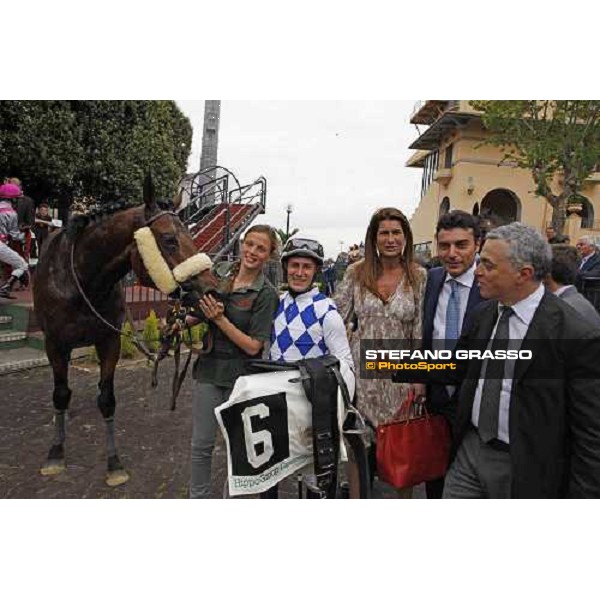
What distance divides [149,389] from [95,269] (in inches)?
69.6

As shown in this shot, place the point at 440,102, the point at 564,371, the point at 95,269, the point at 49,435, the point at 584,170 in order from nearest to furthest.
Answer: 1. the point at 564,371
2. the point at 440,102
3. the point at 584,170
4. the point at 95,269
5. the point at 49,435

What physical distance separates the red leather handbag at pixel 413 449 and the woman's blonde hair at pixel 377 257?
65 cm

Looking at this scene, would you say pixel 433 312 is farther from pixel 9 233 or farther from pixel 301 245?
pixel 9 233

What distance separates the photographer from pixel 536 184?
2.54 meters

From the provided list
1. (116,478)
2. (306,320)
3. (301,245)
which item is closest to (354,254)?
(301,245)

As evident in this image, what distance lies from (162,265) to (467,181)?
184cm

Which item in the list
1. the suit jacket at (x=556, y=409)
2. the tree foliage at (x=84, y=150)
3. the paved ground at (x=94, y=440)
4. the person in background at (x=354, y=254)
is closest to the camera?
the suit jacket at (x=556, y=409)

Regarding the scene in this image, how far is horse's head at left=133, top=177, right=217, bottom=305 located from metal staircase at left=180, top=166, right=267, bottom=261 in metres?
0.27

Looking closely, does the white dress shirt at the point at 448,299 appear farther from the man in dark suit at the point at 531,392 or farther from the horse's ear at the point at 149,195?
the horse's ear at the point at 149,195

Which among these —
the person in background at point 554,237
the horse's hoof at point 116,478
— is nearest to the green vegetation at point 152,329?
the horse's hoof at point 116,478

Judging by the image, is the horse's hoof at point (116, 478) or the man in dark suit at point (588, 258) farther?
the horse's hoof at point (116, 478)

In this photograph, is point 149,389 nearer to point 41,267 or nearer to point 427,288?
point 41,267

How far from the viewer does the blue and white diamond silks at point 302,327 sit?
2123mm
